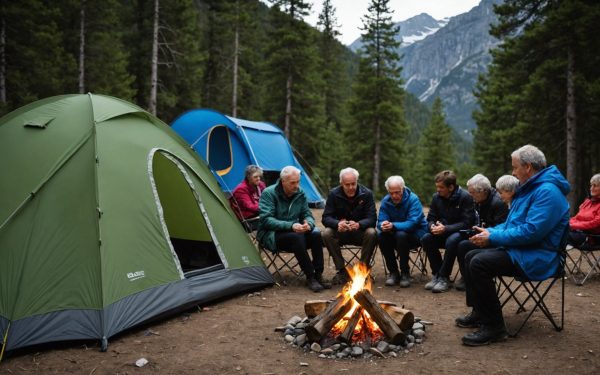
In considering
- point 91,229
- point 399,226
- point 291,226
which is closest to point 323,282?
point 291,226

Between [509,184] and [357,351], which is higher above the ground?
[509,184]

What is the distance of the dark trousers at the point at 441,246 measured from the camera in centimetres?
515

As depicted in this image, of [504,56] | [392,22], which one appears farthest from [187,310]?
[392,22]

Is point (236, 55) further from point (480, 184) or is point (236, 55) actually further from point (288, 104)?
point (480, 184)

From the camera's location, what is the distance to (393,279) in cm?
566

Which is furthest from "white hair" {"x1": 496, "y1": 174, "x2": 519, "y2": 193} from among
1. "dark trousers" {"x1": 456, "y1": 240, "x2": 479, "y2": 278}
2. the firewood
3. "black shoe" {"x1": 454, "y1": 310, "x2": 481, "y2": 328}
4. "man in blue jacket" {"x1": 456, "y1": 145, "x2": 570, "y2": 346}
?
the firewood

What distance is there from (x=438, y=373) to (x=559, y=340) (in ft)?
4.43

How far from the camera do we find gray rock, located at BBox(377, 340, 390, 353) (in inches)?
138

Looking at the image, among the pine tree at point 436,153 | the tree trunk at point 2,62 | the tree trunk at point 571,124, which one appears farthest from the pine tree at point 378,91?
the tree trunk at point 2,62

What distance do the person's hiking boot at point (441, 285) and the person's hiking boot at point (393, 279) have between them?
0.52 m

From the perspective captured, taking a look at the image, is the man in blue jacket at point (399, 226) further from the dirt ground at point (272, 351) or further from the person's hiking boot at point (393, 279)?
the dirt ground at point (272, 351)

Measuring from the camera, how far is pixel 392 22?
22812 millimetres

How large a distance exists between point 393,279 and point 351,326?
2.19 metres

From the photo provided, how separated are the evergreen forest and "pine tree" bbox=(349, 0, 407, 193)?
2.5 inches
